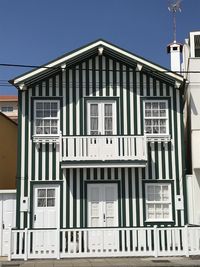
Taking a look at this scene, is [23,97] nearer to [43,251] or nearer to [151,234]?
[43,251]

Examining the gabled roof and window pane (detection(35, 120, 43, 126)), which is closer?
the gabled roof

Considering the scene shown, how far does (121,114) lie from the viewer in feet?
56.5

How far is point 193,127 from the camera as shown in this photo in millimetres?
17156

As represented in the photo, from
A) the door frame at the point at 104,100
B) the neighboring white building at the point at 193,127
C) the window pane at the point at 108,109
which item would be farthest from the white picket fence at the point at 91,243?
the window pane at the point at 108,109

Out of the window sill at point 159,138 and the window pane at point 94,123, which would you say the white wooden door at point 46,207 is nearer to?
the window pane at point 94,123

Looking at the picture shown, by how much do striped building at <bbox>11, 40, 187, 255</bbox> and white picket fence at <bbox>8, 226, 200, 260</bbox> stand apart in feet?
5.26

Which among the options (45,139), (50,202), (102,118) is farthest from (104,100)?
(50,202)

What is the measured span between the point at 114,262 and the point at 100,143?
4.57m

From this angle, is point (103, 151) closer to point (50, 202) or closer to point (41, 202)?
point (50, 202)

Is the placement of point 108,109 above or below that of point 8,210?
above

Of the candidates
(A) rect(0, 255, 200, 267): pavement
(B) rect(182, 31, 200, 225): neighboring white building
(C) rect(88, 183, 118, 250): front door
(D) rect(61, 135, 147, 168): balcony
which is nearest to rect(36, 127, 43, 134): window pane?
(D) rect(61, 135, 147, 168): balcony

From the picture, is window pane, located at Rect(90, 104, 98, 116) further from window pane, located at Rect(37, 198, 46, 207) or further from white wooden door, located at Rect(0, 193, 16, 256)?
white wooden door, located at Rect(0, 193, 16, 256)

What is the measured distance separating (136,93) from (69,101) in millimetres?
2701

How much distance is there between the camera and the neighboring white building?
1662cm
